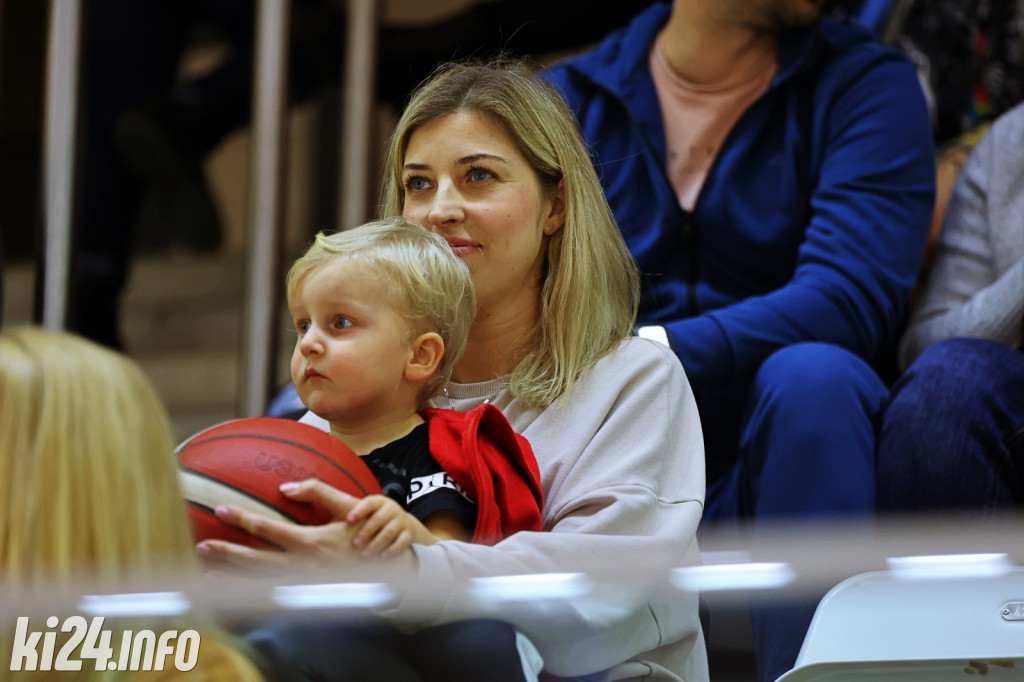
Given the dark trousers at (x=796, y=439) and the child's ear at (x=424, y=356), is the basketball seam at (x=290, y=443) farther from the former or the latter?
the dark trousers at (x=796, y=439)

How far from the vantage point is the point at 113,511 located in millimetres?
791

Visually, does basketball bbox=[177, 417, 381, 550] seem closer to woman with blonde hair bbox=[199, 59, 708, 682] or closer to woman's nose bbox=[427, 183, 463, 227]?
woman with blonde hair bbox=[199, 59, 708, 682]

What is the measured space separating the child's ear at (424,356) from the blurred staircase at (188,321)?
1.03m

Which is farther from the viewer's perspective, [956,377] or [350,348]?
[956,377]

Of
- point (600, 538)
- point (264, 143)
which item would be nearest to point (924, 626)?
point (600, 538)

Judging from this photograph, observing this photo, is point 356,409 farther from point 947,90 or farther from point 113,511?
point 947,90

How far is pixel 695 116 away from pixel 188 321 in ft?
3.58

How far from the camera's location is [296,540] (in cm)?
87

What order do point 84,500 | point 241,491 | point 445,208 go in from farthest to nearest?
point 445,208 < point 241,491 < point 84,500

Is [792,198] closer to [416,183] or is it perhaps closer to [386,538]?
[416,183]

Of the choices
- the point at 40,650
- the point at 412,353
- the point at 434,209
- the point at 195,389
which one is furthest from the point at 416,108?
the point at 195,389

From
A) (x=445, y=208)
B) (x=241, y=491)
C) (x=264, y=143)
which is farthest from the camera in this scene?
(x=264, y=143)

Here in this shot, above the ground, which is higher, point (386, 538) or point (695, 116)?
point (695, 116)

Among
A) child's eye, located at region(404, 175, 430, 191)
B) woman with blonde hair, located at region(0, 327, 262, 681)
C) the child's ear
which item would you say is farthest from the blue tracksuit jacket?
woman with blonde hair, located at region(0, 327, 262, 681)
